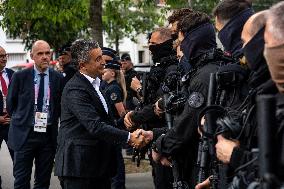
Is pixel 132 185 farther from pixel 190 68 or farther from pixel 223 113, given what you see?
pixel 223 113

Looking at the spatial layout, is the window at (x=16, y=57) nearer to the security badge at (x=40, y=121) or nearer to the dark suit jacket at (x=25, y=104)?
the dark suit jacket at (x=25, y=104)

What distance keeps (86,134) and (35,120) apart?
6.25 ft

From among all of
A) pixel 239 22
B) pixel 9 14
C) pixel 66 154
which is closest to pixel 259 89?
pixel 239 22

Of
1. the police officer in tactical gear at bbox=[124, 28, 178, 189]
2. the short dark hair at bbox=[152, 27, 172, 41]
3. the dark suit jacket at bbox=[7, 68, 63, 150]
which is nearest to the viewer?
the police officer in tactical gear at bbox=[124, 28, 178, 189]

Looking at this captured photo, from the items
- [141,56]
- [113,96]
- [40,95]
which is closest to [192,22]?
[40,95]

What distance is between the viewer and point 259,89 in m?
3.05

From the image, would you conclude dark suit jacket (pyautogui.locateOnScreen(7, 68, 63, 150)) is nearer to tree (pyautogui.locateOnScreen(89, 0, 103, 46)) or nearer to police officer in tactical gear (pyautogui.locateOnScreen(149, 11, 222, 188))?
police officer in tactical gear (pyautogui.locateOnScreen(149, 11, 222, 188))

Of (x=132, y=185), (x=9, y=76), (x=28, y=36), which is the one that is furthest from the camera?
(x=28, y=36)

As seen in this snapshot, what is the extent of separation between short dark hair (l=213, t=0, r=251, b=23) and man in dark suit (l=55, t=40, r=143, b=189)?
1371mm

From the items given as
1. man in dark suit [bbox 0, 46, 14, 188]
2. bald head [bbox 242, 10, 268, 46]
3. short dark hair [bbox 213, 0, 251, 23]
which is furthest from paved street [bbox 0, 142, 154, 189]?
bald head [bbox 242, 10, 268, 46]

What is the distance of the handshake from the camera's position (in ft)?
17.1

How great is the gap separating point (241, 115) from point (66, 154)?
207 cm

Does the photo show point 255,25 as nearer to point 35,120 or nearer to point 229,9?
point 229,9

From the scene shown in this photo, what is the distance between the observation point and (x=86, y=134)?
16.6ft
